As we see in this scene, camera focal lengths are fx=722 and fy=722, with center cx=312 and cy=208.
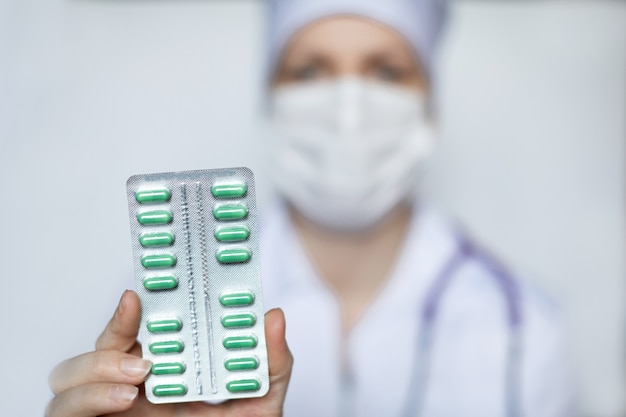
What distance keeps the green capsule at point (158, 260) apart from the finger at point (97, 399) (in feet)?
0.22

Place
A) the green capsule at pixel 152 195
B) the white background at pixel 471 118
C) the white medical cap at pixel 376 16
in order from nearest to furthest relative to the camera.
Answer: the green capsule at pixel 152 195 < the white medical cap at pixel 376 16 < the white background at pixel 471 118

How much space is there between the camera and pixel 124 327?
373 mm

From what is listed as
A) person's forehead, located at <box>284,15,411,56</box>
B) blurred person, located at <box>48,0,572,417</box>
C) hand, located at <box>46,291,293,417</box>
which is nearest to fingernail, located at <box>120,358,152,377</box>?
hand, located at <box>46,291,293,417</box>

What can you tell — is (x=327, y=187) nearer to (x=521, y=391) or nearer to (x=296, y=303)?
(x=296, y=303)

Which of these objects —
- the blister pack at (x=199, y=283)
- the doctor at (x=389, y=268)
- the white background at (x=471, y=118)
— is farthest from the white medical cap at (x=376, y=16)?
the blister pack at (x=199, y=283)

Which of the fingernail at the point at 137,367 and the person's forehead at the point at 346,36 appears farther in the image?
the person's forehead at the point at 346,36

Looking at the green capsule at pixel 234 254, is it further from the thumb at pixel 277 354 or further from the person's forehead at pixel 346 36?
the person's forehead at pixel 346 36

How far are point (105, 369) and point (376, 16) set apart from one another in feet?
1.61

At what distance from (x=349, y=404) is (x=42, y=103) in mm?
543

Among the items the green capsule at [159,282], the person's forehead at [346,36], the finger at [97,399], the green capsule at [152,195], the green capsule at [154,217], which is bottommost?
the finger at [97,399]

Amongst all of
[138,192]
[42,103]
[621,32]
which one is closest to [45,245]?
[42,103]

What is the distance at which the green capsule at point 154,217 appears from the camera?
1.17ft

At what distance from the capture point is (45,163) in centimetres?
93

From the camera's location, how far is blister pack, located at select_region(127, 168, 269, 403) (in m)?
0.36
